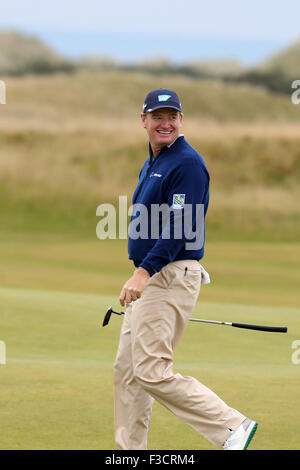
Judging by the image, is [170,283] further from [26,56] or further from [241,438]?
[26,56]

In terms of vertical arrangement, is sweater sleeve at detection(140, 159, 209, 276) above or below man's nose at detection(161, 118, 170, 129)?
below

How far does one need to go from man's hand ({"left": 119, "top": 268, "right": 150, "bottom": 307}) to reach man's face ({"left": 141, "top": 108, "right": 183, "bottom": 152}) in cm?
72

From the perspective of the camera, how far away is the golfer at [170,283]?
4645 millimetres

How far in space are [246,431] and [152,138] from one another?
161 cm

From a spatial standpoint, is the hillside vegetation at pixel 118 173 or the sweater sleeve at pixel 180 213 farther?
the hillside vegetation at pixel 118 173

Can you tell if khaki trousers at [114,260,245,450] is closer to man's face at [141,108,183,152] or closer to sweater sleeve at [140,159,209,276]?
sweater sleeve at [140,159,209,276]

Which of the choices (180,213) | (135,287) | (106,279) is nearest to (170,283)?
(135,287)

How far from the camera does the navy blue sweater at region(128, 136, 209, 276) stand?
4.63m

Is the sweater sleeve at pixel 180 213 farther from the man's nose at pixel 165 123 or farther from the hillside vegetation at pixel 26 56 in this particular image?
the hillside vegetation at pixel 26 56

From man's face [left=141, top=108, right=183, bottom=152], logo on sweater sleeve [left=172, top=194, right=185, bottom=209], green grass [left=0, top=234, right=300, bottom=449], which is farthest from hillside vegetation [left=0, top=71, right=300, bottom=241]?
logo on sweater sleeve [left=172, top=194, right=185, bottom=209]

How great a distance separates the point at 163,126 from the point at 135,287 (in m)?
0.91

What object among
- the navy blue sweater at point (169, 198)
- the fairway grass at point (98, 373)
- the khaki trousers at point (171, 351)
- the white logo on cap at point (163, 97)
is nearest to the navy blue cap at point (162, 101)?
the white logo on cap at point (163, 97)

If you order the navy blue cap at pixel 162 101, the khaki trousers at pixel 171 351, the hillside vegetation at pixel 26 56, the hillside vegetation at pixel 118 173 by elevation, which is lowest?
the khaki trousers at pixel 171 351

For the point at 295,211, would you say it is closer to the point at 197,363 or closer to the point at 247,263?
the point at 247,263
